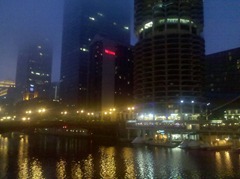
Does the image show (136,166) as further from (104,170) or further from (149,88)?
(149,88)

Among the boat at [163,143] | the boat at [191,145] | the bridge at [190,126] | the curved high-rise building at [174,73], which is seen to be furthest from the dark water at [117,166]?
the curved high-rise building at [174,73]

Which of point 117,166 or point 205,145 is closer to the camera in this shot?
point 117,166

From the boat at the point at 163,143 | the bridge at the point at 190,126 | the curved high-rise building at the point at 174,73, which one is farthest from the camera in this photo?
the curved high-rise building at the point at 174,73

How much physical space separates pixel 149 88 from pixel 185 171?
425 ft

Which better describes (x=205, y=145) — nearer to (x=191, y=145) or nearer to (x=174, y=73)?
(x=191, y=145)

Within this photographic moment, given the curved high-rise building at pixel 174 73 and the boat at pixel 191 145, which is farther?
the curved high-rise building at pixel 174 73

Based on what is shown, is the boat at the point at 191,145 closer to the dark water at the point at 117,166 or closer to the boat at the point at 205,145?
the boat at the point at 205,145

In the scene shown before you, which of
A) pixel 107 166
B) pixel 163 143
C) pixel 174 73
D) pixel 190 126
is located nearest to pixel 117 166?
pixel 107 166

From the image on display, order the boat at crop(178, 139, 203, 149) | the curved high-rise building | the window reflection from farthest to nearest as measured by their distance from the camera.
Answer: the curved high-rise building → the boat at crop(178, 139, 203, 149) → the window reflection

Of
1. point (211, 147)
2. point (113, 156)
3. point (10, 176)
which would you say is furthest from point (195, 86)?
point (10, 176)

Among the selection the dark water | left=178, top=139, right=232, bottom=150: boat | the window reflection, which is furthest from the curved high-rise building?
the window reflection

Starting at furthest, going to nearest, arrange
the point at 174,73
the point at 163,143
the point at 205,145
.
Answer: the point at 174,73 < the point at 163,143 < the point at 205,145

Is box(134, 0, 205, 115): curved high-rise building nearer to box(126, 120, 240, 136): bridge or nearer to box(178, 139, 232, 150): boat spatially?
box(126, 120, 240, 136): bridge

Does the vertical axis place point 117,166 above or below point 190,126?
below
